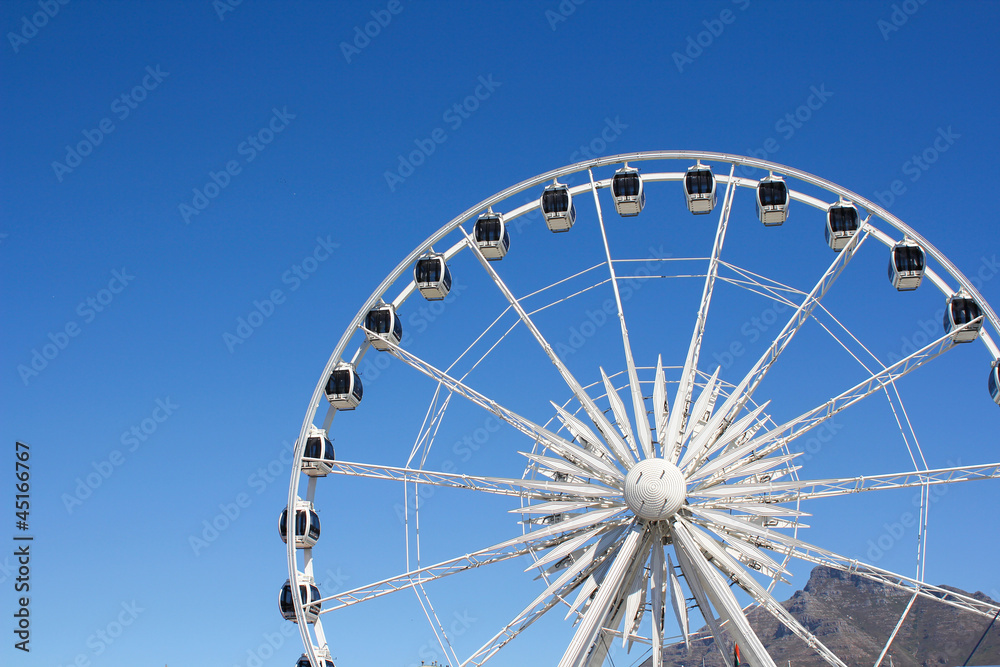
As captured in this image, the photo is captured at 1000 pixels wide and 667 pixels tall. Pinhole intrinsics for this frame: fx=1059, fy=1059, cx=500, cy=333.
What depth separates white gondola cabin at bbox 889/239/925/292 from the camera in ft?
91.6

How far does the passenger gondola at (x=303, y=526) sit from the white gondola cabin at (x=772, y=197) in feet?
49.5

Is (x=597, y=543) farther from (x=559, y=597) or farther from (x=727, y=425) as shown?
(x=727, y=425)

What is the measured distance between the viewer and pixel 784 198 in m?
29.5

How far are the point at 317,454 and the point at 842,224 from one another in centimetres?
1579

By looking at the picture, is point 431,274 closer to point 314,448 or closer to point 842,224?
point 314,448

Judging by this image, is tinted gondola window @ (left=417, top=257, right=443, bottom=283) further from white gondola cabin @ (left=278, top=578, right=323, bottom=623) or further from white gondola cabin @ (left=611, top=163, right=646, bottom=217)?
white gondola cabin @ (left=278, top=578, right=323, bottom=623)

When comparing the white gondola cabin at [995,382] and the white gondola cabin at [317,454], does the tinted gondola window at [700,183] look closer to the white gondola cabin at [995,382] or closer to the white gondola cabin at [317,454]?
the white gondola cabin at [995,382]

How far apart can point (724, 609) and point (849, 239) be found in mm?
11013

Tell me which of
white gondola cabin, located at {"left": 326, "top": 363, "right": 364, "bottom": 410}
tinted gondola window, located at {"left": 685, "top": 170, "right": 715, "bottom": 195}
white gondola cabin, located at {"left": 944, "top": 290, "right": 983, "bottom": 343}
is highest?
tinted gondola window, located at {"left": 685, "top": 170, "right": 715, "bottom": 195}

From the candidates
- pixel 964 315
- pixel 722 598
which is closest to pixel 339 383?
pixel 722 598

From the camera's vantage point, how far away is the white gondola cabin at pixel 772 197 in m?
29.5

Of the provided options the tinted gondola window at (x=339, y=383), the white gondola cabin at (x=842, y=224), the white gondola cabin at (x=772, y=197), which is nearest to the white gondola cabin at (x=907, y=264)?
the white gondola cabin at (x=842, y=224)

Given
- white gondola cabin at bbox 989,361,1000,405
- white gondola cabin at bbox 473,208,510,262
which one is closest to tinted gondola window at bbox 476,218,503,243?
white gondola cabin at bbox 473,208,510,262

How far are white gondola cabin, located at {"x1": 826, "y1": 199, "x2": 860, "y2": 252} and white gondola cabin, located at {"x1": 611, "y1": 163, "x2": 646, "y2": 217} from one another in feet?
17.4
